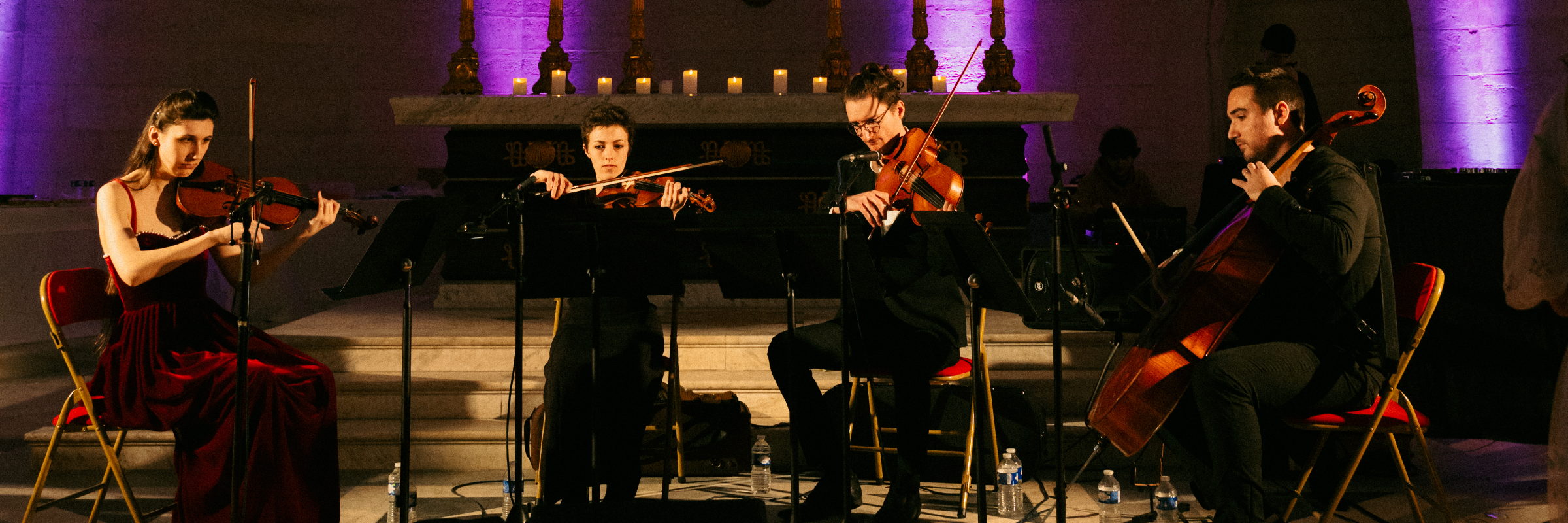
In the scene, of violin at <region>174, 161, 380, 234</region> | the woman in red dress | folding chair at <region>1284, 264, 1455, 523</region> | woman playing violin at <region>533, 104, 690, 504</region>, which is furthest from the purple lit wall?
the woman in red dress

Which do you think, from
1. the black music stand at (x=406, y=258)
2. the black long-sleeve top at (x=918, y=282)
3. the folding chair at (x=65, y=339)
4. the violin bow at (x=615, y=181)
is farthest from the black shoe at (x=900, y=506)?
the folding chair at (x=65, y=339)

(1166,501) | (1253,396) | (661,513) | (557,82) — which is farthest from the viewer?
(557,82)

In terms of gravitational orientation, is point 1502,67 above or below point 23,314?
above

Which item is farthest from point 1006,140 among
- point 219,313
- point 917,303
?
point 219,313

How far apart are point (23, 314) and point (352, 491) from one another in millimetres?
2731

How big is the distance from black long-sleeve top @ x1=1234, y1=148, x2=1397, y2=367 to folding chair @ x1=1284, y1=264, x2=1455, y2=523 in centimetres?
9

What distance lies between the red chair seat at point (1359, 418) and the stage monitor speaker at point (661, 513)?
139 cm

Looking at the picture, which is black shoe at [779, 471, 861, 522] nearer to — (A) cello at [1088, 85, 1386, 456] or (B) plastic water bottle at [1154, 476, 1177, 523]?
(A) cello at [1088, 85, 1386, 456]

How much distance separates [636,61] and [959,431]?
9.39 feet

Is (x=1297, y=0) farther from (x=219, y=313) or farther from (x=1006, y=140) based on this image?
(x=219, y=313)

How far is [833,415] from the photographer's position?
320cm

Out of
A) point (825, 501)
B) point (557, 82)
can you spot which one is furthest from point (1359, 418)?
point (557, 82)

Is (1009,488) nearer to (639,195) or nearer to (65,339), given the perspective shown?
(639,195)

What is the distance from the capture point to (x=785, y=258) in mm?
2645
